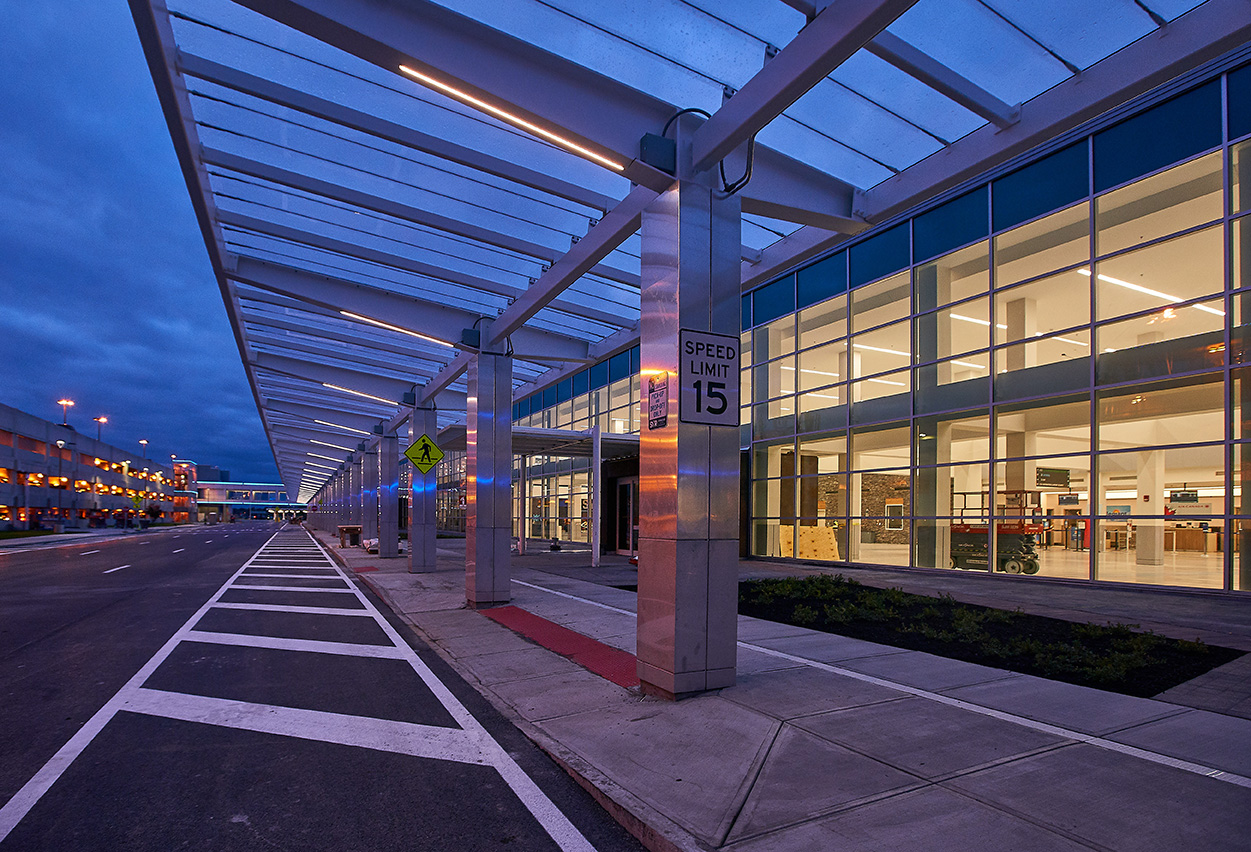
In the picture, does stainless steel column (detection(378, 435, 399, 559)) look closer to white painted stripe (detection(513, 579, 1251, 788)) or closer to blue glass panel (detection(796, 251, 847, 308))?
blue glass panel (detection(796, 251, 847, 308))

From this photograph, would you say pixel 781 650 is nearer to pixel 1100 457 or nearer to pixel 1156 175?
pixel 1100 457

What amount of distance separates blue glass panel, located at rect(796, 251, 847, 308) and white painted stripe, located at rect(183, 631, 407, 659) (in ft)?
54.4

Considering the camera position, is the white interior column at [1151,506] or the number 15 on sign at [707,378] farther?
the white interior column at [1151,506]

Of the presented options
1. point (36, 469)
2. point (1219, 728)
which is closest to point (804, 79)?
point (1219, 728)

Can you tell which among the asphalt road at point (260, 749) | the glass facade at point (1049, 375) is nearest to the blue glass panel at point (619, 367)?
the glass facade at point (1049, 375)

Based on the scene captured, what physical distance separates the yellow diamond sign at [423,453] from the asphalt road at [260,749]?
21.7ft

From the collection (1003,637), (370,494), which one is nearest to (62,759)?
(1003,637)

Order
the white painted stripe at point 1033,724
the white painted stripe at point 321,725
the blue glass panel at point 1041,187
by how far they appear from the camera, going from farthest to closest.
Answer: the blue glass panel at point 1041,187
the white painted stripe at point 321,725
the white painted stripe at point 1033,724

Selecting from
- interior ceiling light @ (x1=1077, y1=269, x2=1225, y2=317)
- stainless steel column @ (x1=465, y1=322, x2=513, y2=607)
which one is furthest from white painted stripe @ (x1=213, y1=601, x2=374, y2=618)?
interior ceiling light @ (x1=1077, y1=269, x2=1225, y2=317)

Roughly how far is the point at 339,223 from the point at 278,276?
Result: 3696 mm

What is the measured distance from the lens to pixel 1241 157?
12664 millimetres

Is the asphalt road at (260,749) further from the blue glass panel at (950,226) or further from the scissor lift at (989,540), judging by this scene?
the blue glass panel at (950,226)

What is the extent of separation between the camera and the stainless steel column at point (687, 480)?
6.22 m

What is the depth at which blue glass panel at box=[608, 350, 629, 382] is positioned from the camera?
30281 millimetres
